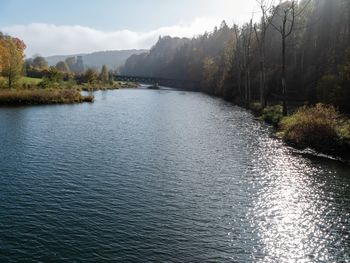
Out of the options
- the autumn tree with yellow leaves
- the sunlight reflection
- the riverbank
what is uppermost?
the autumn tree with yellow leaves

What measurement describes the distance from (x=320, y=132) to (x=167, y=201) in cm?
2119

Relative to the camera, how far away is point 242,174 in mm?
28188

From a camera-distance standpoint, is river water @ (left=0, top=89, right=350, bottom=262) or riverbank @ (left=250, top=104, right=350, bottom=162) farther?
riverbank @ (left=250, top=104, right=350, bottom=162)

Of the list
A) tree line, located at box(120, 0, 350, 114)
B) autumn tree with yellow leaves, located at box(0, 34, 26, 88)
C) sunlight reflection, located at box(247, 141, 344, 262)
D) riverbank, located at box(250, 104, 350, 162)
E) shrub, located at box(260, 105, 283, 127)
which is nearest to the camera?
sunlight reflection, located at box(247, 141, 344, 262)

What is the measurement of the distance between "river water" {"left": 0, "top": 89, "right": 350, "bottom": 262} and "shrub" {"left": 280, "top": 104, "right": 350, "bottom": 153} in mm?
2470

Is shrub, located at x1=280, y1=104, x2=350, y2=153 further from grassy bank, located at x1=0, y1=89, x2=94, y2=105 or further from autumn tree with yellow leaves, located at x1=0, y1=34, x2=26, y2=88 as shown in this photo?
autumn tree with yellow leaves, located at x1=0, y1=34, x2=26, y2=88

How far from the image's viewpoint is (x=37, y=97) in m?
77.3

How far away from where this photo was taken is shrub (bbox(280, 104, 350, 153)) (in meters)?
35.3

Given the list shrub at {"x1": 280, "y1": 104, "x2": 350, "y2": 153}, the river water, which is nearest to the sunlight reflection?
the river water

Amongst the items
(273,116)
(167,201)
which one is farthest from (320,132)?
(167,201)

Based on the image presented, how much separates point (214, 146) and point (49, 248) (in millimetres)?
24074

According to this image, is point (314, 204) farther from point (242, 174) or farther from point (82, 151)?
point (82, 151)

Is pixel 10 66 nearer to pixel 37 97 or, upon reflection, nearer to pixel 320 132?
pixel 37 97

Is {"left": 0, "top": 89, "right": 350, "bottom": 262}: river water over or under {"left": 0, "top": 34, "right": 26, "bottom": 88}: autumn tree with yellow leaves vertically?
under
